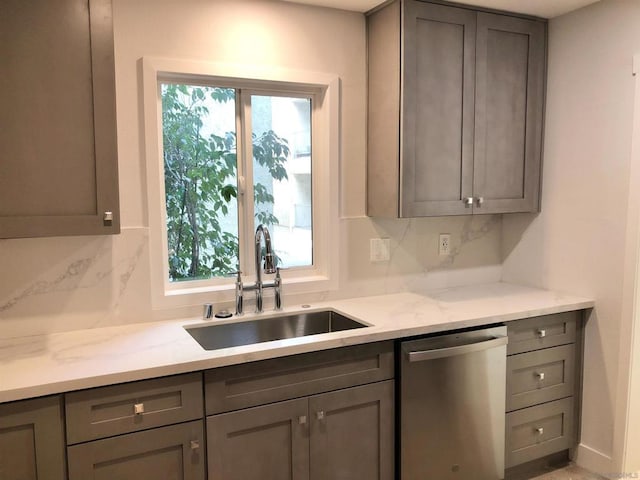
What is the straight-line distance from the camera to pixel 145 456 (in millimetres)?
1839

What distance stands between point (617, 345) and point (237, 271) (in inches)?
74.3

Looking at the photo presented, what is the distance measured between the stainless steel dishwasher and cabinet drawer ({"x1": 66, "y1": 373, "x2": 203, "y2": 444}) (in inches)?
35.5

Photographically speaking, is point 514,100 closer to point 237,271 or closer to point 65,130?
point 237,271

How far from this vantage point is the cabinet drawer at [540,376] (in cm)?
262

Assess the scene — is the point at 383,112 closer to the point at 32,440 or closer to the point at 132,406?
the point at 132,406

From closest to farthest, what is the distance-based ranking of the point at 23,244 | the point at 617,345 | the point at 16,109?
the point at 16,109, the point at 23,244, the point at 617,345

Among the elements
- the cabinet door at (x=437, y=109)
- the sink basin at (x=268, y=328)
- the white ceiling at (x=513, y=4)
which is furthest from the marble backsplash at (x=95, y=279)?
the white ceiling at (x=513, y=4)

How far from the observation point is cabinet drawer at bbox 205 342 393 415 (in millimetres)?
1947

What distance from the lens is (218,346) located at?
2.43m

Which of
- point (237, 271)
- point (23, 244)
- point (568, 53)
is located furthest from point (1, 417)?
point (568, 53)

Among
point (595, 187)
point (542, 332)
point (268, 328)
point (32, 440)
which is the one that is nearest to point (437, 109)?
point (595, 187)

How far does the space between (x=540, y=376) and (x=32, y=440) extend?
2.23 meters

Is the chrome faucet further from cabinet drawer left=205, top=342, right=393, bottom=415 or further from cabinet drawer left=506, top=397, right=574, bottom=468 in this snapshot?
cabinet drawer left=506, top=397, right=574, bottom=468

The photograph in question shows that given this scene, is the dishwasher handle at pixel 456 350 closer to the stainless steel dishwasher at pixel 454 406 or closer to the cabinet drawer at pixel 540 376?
the stainless steel dishwasher at pixel 454 406
